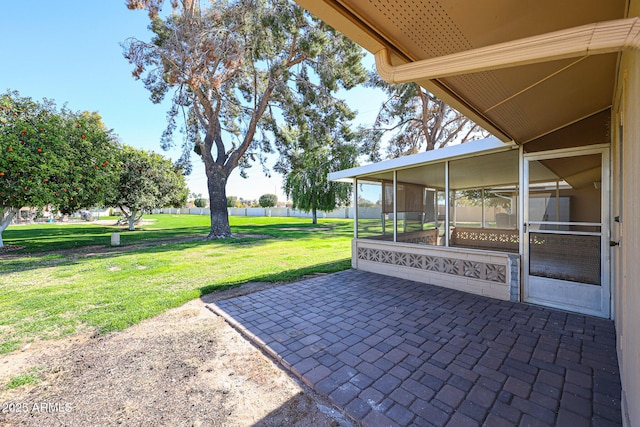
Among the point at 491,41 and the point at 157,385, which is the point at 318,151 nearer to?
the point at 491,41

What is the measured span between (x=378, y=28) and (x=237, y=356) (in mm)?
3038

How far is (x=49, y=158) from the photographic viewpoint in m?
8.02

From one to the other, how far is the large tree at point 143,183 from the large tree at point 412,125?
432 inches

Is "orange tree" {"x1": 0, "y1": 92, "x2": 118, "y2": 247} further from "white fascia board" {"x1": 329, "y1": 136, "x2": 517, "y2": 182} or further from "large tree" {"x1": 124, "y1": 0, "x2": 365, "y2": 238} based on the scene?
"white fascia board" {"x1": 329, "y1": 136, "x2": 517, "y2": 182}

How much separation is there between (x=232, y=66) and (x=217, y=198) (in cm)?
572

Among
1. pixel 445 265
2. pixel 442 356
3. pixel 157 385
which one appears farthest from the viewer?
pixel 445 265

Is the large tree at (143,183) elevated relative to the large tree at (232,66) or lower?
lower

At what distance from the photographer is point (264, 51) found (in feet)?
33.7

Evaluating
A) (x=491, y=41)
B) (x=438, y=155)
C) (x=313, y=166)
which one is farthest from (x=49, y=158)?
(x=313, y=166)

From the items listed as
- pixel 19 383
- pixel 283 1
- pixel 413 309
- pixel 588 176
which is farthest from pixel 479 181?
pixel 283 1

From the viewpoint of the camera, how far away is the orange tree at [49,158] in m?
7.66

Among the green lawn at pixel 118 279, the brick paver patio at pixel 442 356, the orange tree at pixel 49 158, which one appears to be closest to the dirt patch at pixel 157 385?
the brick paver patio at pixel 442 356

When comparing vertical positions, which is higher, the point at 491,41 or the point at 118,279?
the point at 491,41

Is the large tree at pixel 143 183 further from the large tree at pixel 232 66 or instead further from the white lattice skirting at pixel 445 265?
the white lattice skirting at pixel 445 265
